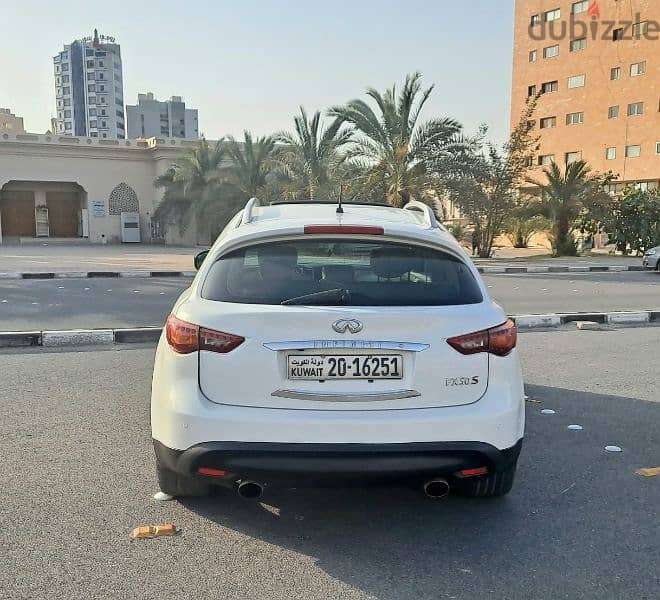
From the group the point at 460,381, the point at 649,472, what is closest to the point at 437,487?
the point at 460,381

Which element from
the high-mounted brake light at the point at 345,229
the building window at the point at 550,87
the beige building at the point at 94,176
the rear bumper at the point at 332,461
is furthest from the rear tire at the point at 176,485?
the building window at the point at 550,87

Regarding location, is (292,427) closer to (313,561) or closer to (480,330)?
(313,561)

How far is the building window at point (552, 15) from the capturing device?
49844 millimetres

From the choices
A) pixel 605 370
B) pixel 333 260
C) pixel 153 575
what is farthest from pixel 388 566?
pixel 605 370

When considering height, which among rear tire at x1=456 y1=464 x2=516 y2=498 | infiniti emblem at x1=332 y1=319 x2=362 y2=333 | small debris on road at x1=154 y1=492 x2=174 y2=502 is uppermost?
infiniti emblem at x1=332 y1=319 x2=362 y2=333

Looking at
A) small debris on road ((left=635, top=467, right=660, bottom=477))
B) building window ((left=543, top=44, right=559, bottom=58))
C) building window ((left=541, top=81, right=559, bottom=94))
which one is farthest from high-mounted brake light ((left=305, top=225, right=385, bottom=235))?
building window ((left=543, top=44, right=559, bottom=58))

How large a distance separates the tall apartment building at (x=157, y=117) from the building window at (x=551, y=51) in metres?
90.8

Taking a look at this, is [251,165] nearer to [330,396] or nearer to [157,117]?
[330,396]

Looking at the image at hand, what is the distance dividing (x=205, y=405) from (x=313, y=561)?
2.80ft

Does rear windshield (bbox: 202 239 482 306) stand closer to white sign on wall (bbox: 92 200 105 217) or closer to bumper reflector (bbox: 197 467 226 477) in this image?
bumper reflector (bbox: 197 467 226 477)

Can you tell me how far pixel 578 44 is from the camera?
4869 cm

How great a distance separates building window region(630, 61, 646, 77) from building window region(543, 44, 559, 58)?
706 centimetres

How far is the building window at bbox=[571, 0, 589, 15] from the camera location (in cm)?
4800

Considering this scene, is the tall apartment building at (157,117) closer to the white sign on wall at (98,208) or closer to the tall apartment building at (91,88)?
the tall apartment building at (91,88)
